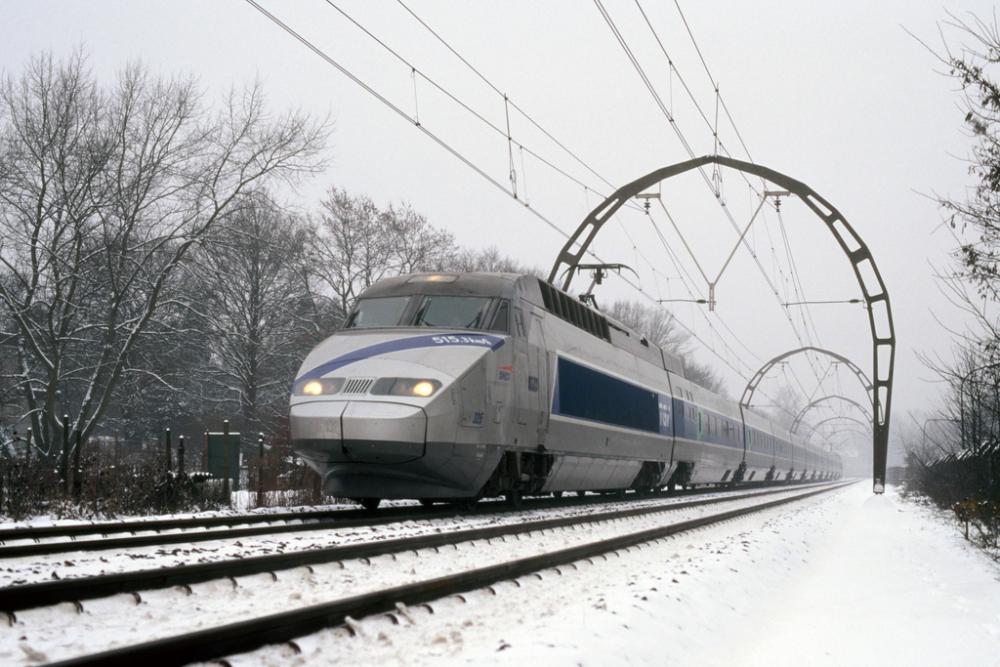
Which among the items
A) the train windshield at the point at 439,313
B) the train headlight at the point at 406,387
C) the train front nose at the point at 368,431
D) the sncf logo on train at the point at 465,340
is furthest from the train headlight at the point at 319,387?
the train windshield at the point at 439,313

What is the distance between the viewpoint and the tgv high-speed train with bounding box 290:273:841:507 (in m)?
12.2

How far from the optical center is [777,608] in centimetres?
805

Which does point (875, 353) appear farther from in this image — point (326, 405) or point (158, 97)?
point (326, 405)

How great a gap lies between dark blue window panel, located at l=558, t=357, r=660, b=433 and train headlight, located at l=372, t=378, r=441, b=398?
4.23m

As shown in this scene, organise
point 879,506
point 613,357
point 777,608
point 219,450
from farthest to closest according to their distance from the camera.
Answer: point 879,506, point 613,357, point 219,450, point 777,608

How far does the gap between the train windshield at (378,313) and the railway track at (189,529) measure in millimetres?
2714

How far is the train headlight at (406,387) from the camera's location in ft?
39.9

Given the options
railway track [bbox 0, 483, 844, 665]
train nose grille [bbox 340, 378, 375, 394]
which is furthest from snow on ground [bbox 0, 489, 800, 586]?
train nose grille [bbox 340, 378, 375, 394]

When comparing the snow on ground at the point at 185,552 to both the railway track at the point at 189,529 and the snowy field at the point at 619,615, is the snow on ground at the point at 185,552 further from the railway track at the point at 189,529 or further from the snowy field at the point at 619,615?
the snowy field at the point at 619,615

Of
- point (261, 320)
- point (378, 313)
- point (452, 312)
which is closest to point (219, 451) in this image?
point (378, 313)

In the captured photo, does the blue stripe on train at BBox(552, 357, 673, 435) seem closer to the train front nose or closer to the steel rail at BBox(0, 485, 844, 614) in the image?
the train front nose

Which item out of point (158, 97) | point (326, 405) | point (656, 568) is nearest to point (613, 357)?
point (326, 405)

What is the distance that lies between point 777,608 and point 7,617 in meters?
5.76

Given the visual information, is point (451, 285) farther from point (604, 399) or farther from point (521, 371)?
point (604, 399)
